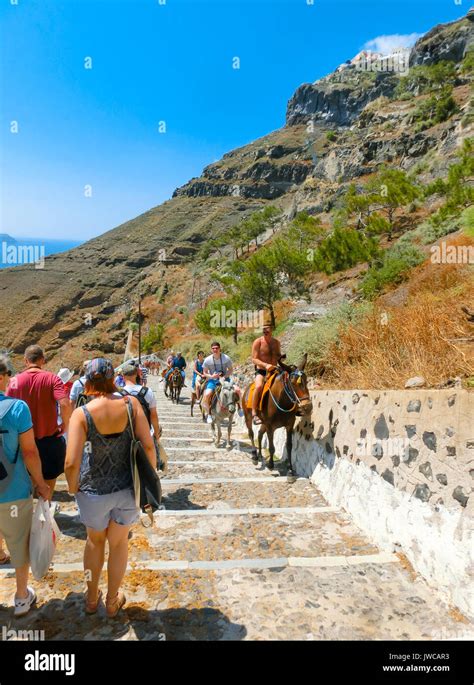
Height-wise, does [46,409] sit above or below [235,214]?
below

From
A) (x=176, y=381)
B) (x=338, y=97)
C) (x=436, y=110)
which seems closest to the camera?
(x=176, y=381)

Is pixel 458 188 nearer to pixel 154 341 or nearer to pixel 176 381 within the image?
pixel 176 381

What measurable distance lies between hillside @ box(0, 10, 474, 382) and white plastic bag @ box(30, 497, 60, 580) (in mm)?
14432

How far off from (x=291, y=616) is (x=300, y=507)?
2.46 m

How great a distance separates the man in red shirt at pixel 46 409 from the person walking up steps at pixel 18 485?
1376 mm

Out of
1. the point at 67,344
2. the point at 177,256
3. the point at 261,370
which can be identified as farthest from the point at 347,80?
the point at 261,370

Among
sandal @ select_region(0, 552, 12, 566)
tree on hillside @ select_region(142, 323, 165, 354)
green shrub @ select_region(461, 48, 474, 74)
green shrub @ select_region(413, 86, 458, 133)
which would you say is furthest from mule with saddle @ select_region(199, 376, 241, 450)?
green shrub @ select_region(461, 48, 474, 74)

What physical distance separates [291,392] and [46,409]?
3706mm

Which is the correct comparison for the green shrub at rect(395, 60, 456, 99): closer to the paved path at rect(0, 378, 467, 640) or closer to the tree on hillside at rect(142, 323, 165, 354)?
the tree on hillside at rect(142, 323, 165, 354)

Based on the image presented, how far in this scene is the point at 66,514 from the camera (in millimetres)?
4727

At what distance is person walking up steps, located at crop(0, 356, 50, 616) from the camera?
270 centimetres

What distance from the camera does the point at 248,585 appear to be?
307 cm

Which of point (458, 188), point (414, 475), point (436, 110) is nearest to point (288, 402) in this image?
point (414, 475)

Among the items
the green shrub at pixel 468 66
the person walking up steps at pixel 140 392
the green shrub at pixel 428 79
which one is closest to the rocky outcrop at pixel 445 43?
the green shrub at pixel 428 79
